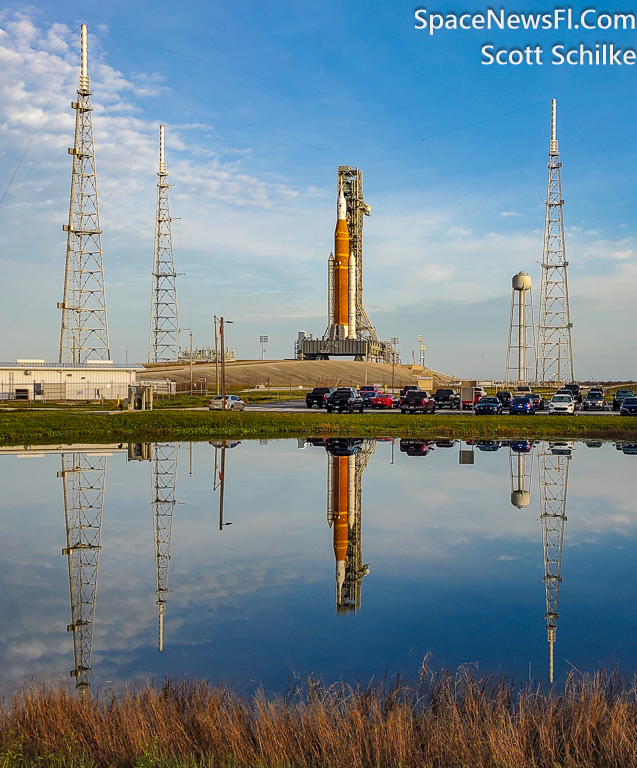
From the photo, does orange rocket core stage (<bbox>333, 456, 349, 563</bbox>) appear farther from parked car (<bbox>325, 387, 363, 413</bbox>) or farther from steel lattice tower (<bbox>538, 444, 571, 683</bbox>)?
parked car (<bbox>325, 387, 363, 413</bbox>)

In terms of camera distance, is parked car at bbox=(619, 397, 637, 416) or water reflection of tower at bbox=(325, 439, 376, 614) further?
parked car at bbox=(619, 397, 637, 416)

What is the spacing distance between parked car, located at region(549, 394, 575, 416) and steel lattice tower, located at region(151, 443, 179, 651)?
32013mm

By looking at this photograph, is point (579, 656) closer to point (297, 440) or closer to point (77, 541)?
point (77, 541)

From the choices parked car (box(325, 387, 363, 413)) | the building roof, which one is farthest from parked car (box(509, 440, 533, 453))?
the building roof

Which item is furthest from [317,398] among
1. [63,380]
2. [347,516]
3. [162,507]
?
[347,516]

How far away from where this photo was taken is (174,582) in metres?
14.8

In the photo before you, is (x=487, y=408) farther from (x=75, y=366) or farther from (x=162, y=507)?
(x=162, y=507)

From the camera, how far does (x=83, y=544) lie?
58.6 feet

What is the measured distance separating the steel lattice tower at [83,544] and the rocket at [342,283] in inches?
3434

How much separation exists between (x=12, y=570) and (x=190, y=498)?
29.7ft

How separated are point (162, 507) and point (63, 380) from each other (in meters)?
51.5

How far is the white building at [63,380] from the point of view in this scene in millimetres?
68500

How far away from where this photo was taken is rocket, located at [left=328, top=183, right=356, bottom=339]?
11625cm

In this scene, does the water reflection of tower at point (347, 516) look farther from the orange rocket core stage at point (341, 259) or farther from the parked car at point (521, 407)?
the orange rocket core stage at point (341, 259)
